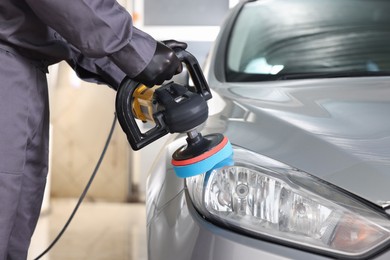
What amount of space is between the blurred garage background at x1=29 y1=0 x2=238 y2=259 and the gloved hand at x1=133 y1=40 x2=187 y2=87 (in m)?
3.08

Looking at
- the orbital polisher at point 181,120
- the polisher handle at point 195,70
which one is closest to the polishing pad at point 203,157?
the orbital polisher at point 181,120

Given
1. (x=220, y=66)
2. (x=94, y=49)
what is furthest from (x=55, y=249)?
(x=94, y=49)

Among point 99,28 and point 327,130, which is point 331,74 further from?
point 99,28

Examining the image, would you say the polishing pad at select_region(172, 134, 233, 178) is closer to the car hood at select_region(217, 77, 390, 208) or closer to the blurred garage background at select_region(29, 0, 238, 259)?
the car hood at select_region(217, 77, 390, 208)

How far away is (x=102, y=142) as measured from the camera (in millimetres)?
5770

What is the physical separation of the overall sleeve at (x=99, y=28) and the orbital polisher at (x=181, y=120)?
0.07 m

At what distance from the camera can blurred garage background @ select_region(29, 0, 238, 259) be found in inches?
196

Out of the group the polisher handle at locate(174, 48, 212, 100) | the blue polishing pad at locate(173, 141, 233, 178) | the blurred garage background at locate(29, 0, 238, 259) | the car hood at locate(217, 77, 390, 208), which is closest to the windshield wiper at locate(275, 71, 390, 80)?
the car hood at locate(217, 77, 390, 208)

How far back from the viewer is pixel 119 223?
4.61 metres

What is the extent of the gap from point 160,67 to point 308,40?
1014 mm

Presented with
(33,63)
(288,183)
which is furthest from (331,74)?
(33,63)

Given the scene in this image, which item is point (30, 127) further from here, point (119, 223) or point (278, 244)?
point (119, 223)

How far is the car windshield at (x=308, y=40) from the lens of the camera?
2113 millimetres

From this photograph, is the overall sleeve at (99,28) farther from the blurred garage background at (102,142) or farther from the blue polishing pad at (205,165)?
the blurred garage background at (102,142)
